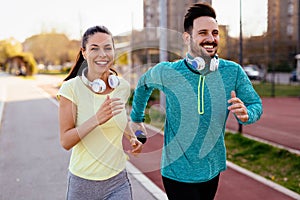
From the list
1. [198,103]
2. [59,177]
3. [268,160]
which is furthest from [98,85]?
[268,160]

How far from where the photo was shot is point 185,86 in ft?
7.69

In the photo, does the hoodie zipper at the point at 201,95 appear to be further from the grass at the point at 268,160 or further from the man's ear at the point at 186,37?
the grass at the point at 268,160

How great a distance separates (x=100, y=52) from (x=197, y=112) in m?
0.66

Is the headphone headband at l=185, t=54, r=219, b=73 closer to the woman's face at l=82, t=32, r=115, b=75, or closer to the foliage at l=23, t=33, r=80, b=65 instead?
the woman's face at l=82, t=32, r=115, b=75

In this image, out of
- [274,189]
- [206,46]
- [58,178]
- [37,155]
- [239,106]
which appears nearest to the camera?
[239,106]

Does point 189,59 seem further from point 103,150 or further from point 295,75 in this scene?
point 295,75

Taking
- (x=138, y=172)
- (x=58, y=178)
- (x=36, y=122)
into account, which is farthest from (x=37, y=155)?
(x=36, y=122)

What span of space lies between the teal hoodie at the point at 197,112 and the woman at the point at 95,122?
1.01 ft

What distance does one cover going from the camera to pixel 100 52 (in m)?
2.33

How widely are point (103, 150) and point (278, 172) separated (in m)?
5.14

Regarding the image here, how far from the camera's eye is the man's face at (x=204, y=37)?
2.25 meters

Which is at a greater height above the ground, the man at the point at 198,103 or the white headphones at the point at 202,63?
the white headphones at the point at 202,63

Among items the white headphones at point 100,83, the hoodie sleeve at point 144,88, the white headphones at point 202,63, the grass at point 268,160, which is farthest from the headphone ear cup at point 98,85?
the grass at point 268,160

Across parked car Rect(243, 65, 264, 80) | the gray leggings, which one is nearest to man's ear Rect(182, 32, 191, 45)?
the gray leggings
